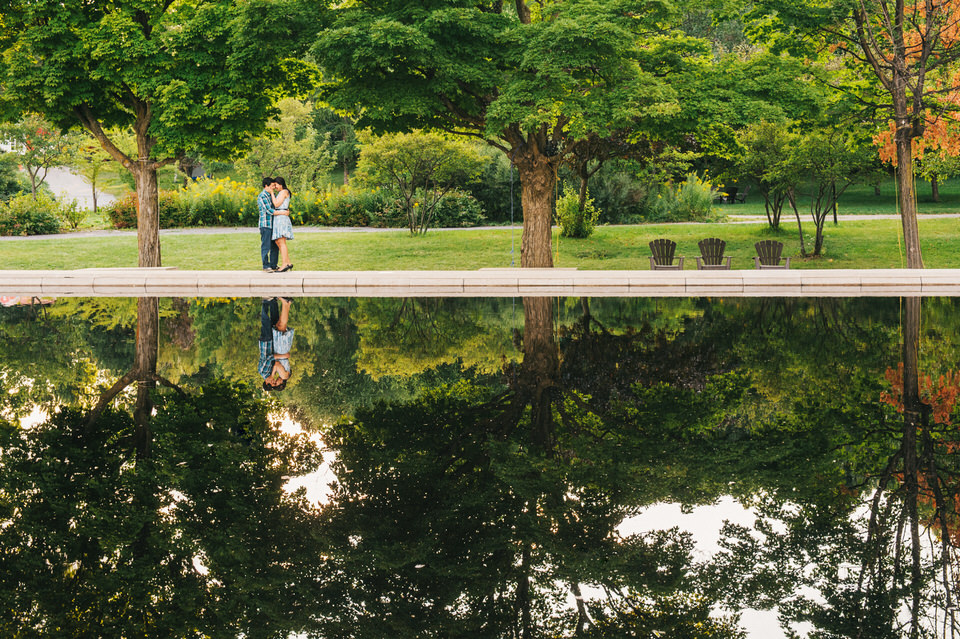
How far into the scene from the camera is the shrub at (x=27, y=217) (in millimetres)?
30406

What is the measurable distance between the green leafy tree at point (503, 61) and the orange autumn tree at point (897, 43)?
350 cm

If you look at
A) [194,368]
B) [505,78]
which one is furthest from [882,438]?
[505,78]

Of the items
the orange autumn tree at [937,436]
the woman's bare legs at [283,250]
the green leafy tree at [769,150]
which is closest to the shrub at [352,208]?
the green leafy tree at [769,150]

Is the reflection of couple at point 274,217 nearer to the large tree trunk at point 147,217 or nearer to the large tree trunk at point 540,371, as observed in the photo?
the large tree trunk at point 147,217

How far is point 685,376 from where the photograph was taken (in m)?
8.14

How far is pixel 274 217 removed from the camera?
1689 centimetres

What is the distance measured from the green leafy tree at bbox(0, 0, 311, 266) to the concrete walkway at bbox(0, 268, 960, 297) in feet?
13.8

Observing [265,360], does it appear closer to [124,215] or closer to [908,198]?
[908,198]

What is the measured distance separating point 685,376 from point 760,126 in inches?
688

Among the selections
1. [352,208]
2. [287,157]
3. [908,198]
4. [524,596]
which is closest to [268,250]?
[908,198]

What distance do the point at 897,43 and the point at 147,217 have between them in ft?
58.8

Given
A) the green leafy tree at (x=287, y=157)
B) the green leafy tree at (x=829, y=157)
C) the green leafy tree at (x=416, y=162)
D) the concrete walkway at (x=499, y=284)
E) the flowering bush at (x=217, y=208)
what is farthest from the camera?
the green leafy tree at (x=287, y=157)

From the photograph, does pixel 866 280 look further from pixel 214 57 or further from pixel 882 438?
pixel 214 57

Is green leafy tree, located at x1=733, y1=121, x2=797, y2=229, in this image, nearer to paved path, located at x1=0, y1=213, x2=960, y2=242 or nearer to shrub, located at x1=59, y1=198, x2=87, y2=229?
paved path, located at x1=0, y1=213, x2=960, y2=242
